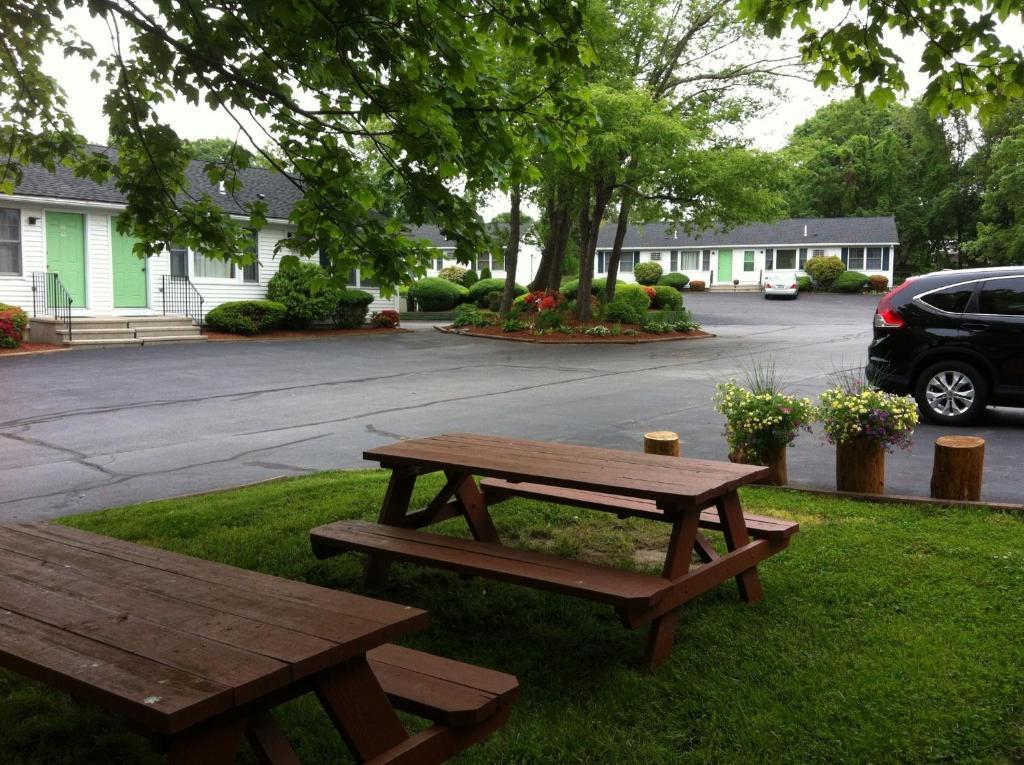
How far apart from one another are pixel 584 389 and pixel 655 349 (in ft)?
28.1

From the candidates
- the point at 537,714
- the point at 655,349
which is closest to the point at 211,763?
the point at 537,714

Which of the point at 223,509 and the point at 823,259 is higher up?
the point at 823,259

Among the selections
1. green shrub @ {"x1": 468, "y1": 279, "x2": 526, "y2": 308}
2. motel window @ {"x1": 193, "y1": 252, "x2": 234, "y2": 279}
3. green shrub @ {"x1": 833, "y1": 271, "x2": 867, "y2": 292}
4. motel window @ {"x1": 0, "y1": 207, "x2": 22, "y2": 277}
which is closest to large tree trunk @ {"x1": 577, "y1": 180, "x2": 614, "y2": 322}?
motel window @ {"x1": 193, "y1": 252, "x2": 234, "y2": 279}

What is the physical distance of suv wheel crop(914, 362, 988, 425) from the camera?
34.4 feet

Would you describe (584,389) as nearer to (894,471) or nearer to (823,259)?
(894,471)

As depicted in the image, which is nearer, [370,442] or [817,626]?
[817,626]

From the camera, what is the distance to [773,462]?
7.38 meters

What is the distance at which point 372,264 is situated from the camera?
6266mm

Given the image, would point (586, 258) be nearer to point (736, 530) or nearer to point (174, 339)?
point (174, 339)

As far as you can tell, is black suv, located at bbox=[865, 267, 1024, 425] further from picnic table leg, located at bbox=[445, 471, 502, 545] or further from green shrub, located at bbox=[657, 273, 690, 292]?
green shrub, located at bbox=[657, 273, 690, 292]

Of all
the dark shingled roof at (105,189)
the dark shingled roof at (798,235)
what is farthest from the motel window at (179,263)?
the dark shingled roof at (798,235)

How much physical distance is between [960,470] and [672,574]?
386cm

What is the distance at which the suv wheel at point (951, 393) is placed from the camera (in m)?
10.5

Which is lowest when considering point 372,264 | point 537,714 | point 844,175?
point 537,714
